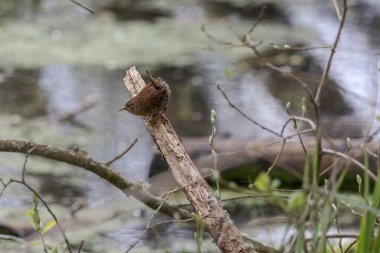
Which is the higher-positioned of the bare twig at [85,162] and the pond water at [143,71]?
the bare twig at [85,162]

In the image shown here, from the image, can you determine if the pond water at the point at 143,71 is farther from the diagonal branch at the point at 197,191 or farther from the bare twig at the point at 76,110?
the diagonal branch at the point at 197,191

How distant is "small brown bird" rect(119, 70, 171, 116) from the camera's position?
2.30m

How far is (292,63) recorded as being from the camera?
607 centimetres

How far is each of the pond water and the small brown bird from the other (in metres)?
1.37

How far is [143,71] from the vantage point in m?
5.88

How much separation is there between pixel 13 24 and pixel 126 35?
35.6 inches

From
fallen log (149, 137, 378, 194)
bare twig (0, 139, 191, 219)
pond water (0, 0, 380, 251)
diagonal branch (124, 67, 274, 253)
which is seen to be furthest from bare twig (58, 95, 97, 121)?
diagonal branch (124, 67, 274, 253)

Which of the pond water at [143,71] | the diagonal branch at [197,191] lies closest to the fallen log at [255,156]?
the pond water at [143,71]

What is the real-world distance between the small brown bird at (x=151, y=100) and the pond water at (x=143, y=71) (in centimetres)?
137

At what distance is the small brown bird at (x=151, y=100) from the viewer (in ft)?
7.55

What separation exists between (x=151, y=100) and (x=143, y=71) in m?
3.58

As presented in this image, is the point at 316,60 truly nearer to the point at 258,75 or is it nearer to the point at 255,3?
the point at 258,75

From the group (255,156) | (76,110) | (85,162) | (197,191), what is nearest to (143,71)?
(76,110)

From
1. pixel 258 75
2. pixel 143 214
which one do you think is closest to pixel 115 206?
pixel 143 214
